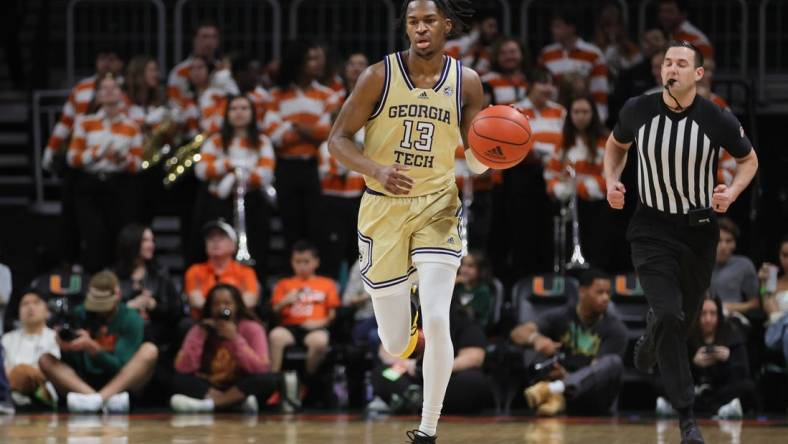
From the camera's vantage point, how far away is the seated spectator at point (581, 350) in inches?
415

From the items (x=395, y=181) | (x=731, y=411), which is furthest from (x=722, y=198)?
(x=731, y=411)

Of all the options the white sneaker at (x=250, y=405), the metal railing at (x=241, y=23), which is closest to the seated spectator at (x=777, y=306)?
the white sneaker at (x=250, y=405)

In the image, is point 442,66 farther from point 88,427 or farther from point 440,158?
point 88,427

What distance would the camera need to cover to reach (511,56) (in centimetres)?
1285

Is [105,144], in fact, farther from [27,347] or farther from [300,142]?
[27,347]

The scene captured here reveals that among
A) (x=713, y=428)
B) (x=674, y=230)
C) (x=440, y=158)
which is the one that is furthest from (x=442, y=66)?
(x=713, y=428)

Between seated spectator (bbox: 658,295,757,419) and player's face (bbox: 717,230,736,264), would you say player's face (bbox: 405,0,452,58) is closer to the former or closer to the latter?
seated spectator (bbox: 658,295,757,419)

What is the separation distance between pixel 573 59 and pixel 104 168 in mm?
4229

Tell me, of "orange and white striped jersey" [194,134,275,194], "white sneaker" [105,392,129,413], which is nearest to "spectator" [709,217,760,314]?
"orange and white striped jersey" [194,134,275,194]

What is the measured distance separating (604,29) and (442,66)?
685cm

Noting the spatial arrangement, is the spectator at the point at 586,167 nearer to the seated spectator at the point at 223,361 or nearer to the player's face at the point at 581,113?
the player's face at the point at 581,113

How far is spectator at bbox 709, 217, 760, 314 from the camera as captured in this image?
11.2m

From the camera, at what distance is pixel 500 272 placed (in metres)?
13.0

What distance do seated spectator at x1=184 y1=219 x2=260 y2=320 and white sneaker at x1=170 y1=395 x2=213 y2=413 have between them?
2.69ft
